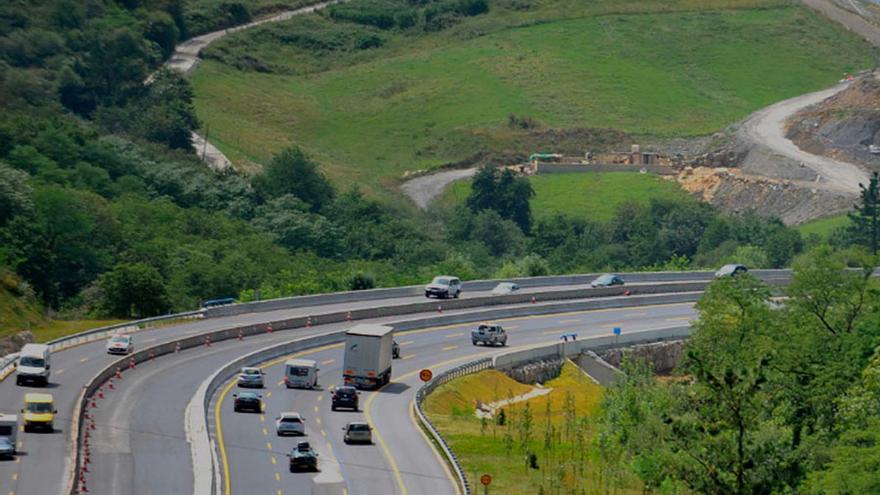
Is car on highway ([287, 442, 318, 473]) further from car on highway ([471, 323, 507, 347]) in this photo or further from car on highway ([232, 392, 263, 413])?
car on highway ([471, 323, 507, 347])

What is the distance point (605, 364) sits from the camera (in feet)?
362

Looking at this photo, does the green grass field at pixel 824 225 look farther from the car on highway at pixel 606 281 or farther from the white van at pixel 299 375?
the white van at pixel 299 375

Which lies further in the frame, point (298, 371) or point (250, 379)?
point (298, 371)

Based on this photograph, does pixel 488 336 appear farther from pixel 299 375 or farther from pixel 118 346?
pixel 118 346

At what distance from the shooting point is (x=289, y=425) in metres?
76.7

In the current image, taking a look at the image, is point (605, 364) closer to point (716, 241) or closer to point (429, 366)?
point (429, 366)

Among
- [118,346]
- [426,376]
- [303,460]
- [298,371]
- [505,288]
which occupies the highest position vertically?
[303,460]

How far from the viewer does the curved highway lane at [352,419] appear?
6850cm

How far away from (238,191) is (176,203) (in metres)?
9.19

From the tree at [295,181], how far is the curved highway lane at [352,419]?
2734 inches

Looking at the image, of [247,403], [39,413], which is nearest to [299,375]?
[247,403]

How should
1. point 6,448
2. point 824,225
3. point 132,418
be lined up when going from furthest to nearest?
point 824,225
point 132,418
point 6,448

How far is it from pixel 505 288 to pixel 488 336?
21.5 metres

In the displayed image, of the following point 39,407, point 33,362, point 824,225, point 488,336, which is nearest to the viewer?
point 39,407
